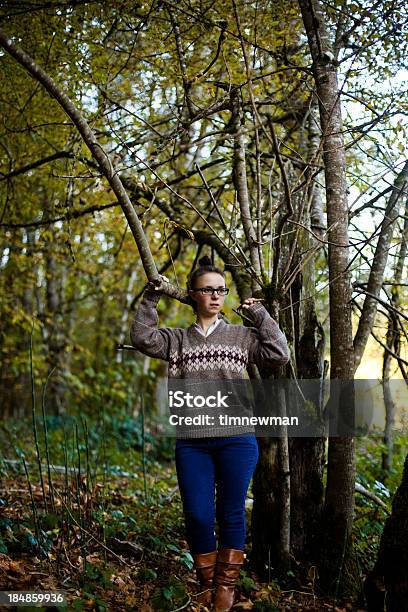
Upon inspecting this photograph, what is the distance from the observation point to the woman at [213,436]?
2900mm

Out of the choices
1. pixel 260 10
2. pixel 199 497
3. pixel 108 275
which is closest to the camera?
pixel 199 497

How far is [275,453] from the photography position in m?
3.60

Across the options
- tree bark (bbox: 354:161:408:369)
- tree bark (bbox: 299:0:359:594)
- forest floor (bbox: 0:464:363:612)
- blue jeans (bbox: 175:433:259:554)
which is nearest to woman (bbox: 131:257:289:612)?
blue jeans (bbox: 175:433:259:554)

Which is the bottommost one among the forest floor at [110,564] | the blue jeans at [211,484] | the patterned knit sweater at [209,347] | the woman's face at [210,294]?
the forest floor at [110,564]

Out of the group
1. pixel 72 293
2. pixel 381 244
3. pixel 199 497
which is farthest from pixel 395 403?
pixel 72 293

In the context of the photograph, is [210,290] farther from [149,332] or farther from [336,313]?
[336,313]

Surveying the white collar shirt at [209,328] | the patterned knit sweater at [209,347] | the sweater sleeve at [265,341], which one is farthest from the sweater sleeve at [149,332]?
the sweater sleeve at [265,341]

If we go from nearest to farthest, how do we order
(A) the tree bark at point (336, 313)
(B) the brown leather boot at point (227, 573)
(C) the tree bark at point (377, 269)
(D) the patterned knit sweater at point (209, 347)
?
(B) the brown leather boot at point (227, 573) → (D) the patterned knit sweater at point (209, 347) → (A) the tree bark at point (336, 313) → (C) the tree bark at point (377, 269)

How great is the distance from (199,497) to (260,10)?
3.18 m

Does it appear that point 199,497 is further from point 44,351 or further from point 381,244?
point 44,351

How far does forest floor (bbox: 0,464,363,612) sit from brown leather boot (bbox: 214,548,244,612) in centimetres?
18

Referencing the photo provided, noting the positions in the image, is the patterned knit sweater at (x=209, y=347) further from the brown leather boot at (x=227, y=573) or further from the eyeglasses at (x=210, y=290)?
the brown leather boot at (x=227, y=573)

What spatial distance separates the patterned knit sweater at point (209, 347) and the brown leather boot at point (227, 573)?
62 centimetres

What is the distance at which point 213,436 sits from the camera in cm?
290
